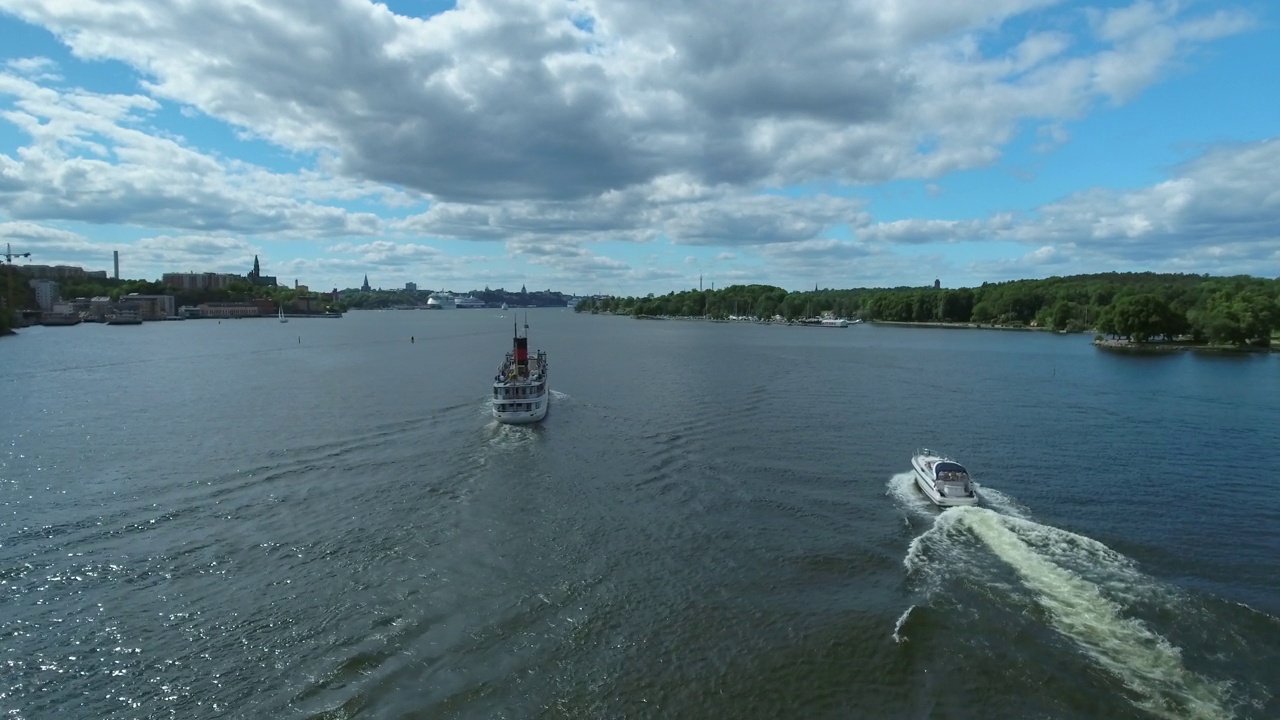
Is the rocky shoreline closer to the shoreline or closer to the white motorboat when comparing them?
the shoreline

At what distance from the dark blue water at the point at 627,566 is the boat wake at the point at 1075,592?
97 mm

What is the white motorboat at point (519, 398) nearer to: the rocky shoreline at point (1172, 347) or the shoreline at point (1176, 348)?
the shoreline at point (1176, 348)

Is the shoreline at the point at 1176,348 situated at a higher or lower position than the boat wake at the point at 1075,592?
higher

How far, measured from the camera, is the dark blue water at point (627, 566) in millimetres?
18297

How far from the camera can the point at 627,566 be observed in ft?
84.5

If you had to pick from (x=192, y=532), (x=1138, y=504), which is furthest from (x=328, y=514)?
(x=1138, y=504)

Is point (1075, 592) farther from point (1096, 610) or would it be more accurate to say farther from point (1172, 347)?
point (1172, 347)

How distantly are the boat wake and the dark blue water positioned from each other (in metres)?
0.10

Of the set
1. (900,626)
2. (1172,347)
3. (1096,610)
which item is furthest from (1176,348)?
(900,626)

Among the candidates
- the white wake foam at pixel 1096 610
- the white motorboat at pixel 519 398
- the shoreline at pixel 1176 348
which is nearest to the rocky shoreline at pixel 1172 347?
the shoreline at pixel 1176 348

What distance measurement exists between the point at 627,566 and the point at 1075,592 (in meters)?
14.8

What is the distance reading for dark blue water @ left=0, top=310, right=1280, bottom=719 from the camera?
60.0 feet

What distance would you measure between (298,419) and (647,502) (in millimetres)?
30393

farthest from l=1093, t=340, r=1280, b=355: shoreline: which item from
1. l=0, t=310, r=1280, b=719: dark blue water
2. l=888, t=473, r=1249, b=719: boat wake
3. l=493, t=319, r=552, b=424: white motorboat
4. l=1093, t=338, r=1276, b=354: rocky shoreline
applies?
l=888, t=473, r=1249, b=719: boat wake
